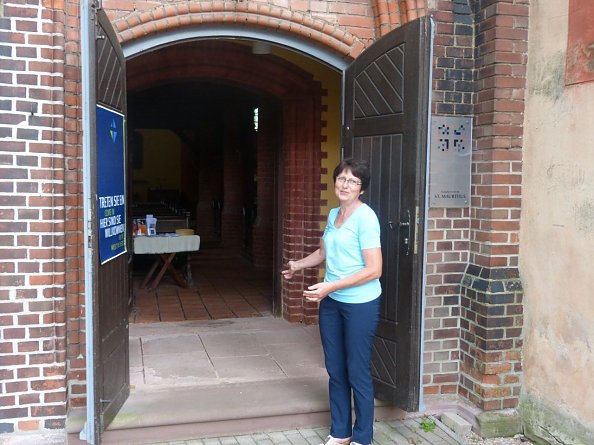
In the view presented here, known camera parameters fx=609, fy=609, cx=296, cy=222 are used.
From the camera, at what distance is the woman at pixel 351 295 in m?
3.42

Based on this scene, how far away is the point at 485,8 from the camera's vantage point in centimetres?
424

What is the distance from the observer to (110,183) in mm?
3688

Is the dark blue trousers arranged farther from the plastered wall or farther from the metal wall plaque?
the plastered wall

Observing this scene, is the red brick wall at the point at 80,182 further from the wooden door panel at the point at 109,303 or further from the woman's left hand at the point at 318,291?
the woman's left hand at the point at 318,291

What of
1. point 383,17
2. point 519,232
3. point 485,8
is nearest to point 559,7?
point 485,8

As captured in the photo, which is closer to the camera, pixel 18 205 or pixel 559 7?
pixel 18 205

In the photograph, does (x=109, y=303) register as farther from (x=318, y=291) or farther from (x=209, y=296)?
(x=209, y=296)

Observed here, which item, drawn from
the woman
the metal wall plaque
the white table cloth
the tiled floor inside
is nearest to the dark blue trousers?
the woman

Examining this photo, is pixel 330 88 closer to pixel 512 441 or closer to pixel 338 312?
pixel 338 312

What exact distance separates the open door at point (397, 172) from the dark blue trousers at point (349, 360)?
1.35ft

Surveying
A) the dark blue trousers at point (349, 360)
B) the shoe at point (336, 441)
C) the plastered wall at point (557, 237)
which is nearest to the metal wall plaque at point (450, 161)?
the plastered wall at point (557, 237)

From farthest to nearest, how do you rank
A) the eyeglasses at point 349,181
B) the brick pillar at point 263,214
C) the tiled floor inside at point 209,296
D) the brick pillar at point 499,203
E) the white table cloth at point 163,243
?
the brick pillar at point 263,214, the white table cloth at point 163,243, the tiled floor inside at point 209,296, the brick pillar at point 499,203, the eyeglasses at point 349,181

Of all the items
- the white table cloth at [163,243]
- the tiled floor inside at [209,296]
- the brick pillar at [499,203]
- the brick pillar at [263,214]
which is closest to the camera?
the brick pillar at [499,203]

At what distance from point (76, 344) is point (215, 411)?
1.01 meters
